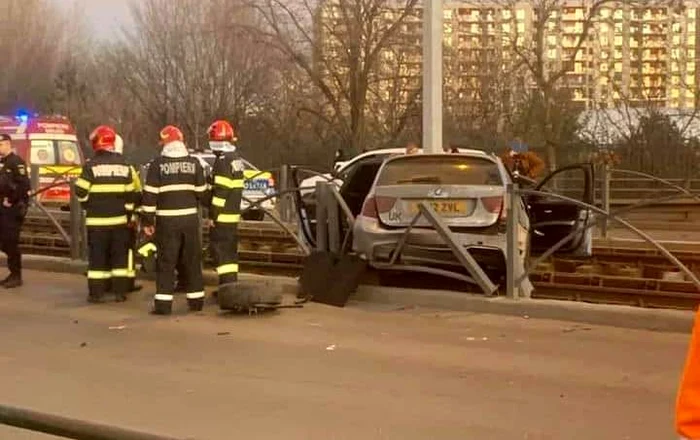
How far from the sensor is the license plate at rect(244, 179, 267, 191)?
22.5 metres

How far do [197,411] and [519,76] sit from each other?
3630 centimetres

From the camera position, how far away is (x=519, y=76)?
139 ft

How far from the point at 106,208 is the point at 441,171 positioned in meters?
3.39

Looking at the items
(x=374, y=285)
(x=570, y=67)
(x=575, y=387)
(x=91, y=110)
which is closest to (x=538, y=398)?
(x=575, y=387)

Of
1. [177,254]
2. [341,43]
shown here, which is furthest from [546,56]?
[177,254]

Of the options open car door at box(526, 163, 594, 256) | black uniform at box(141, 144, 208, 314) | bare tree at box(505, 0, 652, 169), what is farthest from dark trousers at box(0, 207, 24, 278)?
bare tree at box(505, 0, 652, 169)

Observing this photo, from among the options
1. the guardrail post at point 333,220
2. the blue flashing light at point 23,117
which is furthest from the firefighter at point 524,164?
the blue flashing light at point 23,117

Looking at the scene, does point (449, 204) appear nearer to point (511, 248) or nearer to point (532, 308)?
point (511, 248)

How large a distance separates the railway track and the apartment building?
2127 centimetres

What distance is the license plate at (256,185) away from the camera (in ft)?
73.8

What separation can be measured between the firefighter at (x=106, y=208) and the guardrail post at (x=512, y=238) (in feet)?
12.4

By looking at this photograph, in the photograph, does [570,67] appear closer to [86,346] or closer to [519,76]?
[519,76]

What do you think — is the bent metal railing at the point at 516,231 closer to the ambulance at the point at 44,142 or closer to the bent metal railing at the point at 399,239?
the bent metal railing at the point at 399,239

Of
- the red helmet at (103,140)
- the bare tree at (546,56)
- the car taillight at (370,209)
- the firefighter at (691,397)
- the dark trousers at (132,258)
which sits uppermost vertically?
the bare tree at (546,56)
